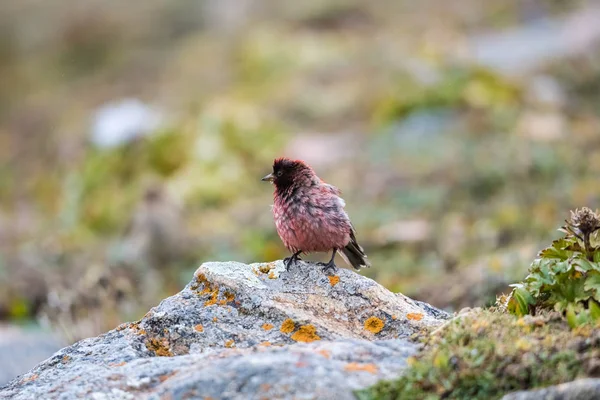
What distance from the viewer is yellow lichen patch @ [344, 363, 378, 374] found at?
11.3 feet

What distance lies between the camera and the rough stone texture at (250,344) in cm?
338

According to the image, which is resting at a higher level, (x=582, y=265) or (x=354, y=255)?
(x=354, y=255)

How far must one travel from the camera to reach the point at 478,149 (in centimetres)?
1359

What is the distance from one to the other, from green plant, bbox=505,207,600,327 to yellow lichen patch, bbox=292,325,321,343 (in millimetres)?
909

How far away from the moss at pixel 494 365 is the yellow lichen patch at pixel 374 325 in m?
0.70

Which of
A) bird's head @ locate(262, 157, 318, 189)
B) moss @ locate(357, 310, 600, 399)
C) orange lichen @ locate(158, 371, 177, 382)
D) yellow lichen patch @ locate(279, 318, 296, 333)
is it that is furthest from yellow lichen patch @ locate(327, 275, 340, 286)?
orange lichen @ locate(158, 371, 177, 382)

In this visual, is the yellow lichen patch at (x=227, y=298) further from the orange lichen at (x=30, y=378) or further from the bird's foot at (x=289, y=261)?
the orange lichen at (x=30, y=378)

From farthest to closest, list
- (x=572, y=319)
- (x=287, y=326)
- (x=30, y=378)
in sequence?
1. (x=287, y=326)
2. (x=30, y=378)
3. (x=572, y=319)

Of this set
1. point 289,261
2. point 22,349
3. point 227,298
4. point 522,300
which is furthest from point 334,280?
point 22,349

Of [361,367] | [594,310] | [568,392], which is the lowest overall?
[568,392]

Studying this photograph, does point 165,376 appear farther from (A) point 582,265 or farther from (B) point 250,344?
(A) point 582,265

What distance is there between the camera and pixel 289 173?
5.21m

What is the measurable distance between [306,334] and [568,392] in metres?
1.45

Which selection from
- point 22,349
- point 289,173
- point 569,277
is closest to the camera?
point 569,277
